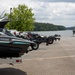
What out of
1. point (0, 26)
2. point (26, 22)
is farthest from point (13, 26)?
point (0, 26)

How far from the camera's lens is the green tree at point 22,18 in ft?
245

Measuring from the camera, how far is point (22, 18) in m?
75.1

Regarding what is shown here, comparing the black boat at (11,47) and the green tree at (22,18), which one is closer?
the black boat at (11,47)

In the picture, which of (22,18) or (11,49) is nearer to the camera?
(11,49)

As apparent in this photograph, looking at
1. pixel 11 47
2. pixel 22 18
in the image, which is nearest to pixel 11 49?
pixel 11 47

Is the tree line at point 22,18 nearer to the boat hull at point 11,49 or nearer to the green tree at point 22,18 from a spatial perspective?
the green tree at point 22,18

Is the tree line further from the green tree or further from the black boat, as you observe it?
the black boat

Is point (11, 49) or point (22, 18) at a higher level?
point (22, 18)

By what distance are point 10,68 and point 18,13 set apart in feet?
216

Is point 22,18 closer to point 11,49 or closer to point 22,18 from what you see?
point 22,18

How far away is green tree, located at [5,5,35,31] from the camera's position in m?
74.8

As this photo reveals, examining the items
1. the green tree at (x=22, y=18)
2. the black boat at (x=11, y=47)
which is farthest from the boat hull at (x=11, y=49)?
the green tree at (x=22, y=18)

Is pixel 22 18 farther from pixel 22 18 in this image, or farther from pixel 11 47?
pixel 11 47

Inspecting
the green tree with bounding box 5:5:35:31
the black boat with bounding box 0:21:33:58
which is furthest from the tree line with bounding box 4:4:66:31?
the black boat with bounding box 0:21:33:58
